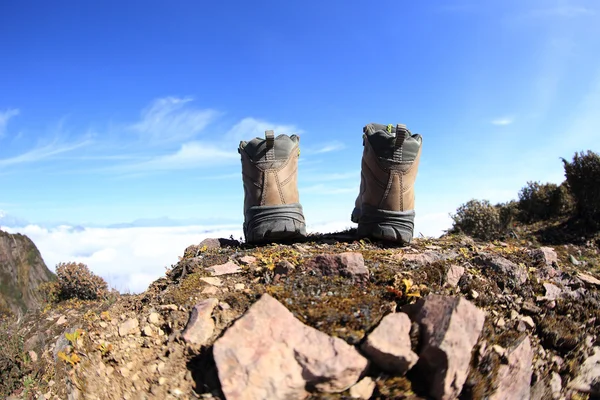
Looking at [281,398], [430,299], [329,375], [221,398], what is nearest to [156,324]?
[221,398]

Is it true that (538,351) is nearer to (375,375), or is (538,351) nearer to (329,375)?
(375,375)

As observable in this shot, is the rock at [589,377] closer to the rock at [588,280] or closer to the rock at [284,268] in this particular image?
the rock at [588,280]

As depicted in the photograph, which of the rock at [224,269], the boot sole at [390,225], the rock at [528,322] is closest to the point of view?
the rock at [528,322]

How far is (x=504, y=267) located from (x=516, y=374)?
1.09m

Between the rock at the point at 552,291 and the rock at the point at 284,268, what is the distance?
7.20 feet

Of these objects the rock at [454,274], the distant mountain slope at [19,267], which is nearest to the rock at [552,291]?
the rock at [454,274]

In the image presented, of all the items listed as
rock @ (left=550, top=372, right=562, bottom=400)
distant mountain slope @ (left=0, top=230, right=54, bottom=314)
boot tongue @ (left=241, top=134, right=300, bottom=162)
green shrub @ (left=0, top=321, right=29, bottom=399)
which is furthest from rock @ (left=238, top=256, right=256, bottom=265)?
distant mountain slope @ (left=0, top=230, right=54, bottom=314)

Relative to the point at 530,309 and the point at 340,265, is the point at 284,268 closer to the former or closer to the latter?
the point at 340,265

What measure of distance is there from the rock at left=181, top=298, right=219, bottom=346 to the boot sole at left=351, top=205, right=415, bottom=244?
2.29 meters

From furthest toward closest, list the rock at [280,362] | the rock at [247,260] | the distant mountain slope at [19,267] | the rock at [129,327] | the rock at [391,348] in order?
the distant mountain slope at [19,267] < the rock at [247,260] < the rock at [129,327] < the rock at [391,348] < the rock at [280,362]

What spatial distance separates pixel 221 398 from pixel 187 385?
0.24 m

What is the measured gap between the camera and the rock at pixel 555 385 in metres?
3.04

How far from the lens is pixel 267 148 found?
15.2ft

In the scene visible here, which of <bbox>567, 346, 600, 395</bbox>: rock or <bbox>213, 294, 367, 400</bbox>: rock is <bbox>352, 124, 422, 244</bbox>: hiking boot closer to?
<bbox>567, 346, 600, 395</bbox>: rock
